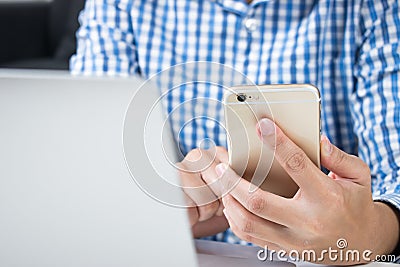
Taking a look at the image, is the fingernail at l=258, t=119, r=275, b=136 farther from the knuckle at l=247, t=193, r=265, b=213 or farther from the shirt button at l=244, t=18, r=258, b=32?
the shirt button at l=244, t=18, r=258, b=32

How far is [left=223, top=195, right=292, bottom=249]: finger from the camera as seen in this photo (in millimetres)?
675

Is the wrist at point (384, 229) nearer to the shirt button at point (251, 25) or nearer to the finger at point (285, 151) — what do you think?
the finger at point (285, 151)

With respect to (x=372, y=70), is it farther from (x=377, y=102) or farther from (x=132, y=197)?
(x=132, y=197)

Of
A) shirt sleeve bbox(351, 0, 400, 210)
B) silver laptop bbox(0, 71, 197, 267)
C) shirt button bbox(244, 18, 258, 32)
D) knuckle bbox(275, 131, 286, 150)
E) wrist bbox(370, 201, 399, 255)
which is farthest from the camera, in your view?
shirt button bbox(244, 18, 258, 32)

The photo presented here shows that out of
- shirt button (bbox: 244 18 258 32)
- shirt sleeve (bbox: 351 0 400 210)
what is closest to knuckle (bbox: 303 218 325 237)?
shirt sleeve (bbox: 351 0 400 210)

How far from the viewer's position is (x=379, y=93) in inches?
38.2

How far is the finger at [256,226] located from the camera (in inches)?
26.6

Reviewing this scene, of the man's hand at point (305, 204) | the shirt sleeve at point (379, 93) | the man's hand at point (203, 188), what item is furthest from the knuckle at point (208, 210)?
the shirt sleeve at point (379, 93)

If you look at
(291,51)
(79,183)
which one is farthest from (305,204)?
(291,51)

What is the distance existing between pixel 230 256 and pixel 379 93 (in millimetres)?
397

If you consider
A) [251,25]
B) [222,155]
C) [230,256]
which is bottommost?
[230,256]

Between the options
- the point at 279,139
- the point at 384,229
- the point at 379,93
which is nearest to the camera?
the point at 279,139

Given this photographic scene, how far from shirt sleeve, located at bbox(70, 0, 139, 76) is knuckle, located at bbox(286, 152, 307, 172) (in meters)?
0.51

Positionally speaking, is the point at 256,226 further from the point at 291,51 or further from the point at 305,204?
the point at 291,51
